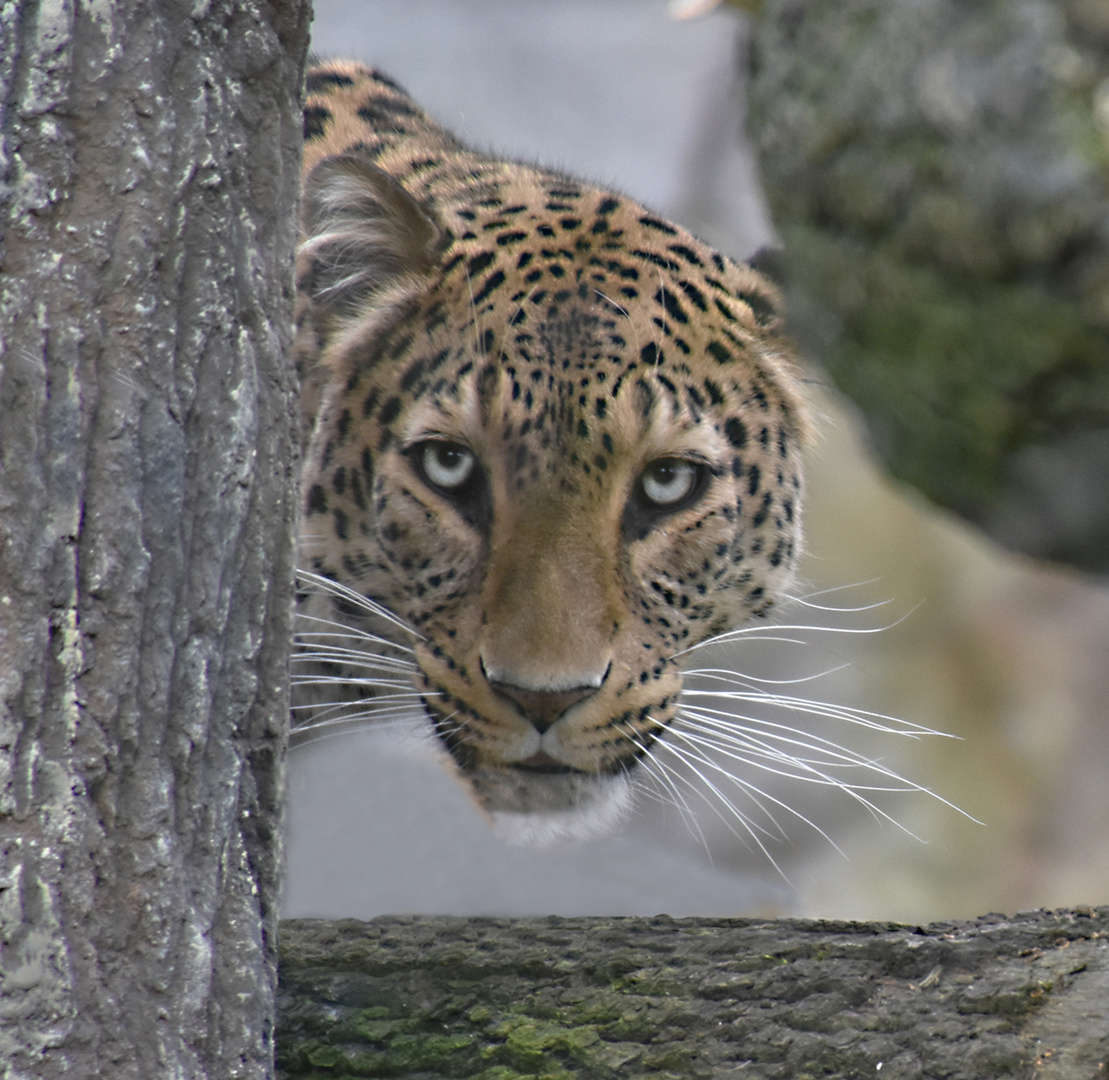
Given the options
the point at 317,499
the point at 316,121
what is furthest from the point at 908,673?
the point at 317,499

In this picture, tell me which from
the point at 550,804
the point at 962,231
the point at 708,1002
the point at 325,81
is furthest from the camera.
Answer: the point at 325,81

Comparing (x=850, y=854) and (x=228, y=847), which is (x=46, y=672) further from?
(x=850, y=854)

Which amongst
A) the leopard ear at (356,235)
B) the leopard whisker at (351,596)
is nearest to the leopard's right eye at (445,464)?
the leopard whisker at (351,596)

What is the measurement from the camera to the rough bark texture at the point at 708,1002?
1.88m

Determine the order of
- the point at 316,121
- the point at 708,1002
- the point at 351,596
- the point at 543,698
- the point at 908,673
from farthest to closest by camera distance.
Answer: the point at 908,673
the point at 316,121
the point at 351,596
the point at 543,698
the point at 708,1002

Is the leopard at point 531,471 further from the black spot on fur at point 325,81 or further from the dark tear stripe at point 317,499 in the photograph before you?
the black spot on fur at point 325,81

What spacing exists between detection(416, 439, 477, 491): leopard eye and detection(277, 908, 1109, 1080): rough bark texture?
0.98 metres

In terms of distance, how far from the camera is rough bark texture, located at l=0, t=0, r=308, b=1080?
147 cm

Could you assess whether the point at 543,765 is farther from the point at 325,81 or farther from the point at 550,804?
the point at 325,81

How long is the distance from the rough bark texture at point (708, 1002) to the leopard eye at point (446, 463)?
984 millimetres

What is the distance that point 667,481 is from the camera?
9.13 ft

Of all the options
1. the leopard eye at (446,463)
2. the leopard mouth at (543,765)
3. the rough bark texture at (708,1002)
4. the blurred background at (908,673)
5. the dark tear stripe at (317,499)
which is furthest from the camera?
the blurred background at (908,673)

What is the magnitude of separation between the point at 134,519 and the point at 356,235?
1.61 metres

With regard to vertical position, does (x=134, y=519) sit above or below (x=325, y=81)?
below
